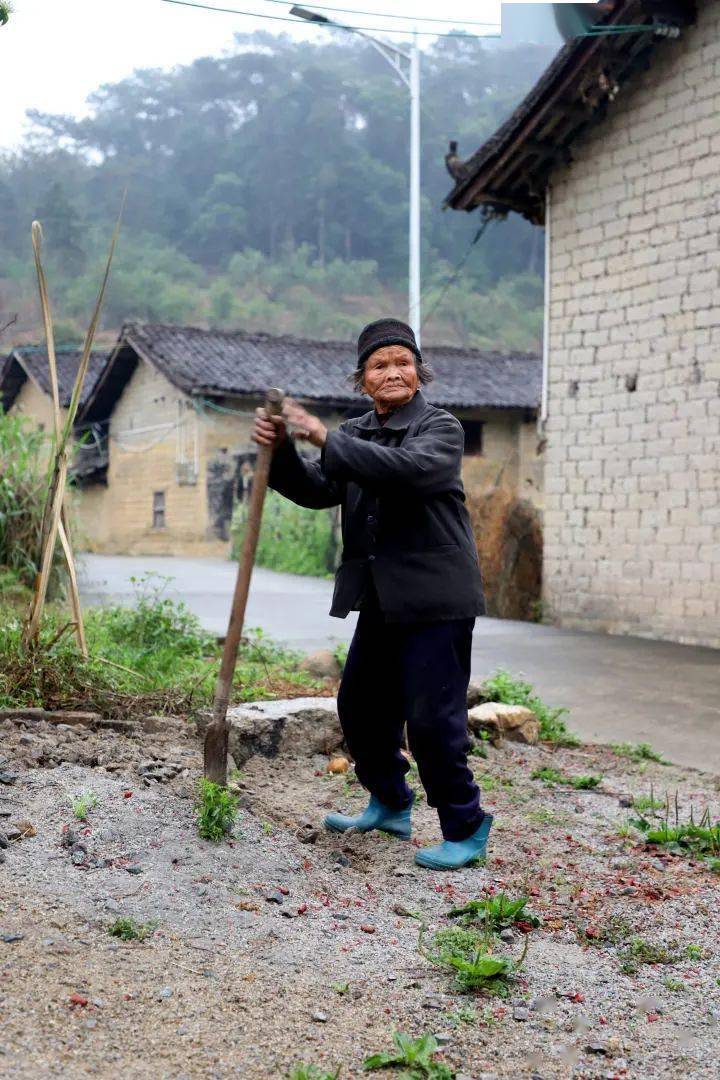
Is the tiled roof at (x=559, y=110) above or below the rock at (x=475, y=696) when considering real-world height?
above

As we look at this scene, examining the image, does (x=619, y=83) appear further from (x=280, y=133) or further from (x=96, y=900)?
(x=280, y=133)

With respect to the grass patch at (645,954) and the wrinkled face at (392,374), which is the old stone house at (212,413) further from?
the grass patch at (645,954)

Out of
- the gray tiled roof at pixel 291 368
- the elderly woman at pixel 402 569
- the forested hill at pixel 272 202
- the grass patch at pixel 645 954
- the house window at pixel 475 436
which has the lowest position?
the grass patch at pixel 645 954

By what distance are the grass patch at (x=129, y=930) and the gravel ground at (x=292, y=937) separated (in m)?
0.03

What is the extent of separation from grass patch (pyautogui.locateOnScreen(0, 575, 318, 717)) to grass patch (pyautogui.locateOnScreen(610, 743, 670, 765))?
5.02ft

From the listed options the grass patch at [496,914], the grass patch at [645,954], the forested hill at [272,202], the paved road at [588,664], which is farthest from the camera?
the forested hill at [272,202]

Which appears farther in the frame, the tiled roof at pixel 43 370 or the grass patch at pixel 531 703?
the tiled roof at pixel 43 370

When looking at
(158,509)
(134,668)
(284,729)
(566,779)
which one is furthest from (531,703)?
(158,509)

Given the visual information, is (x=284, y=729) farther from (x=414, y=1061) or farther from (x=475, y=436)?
(x=475, y=436)

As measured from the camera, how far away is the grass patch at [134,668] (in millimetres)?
4539

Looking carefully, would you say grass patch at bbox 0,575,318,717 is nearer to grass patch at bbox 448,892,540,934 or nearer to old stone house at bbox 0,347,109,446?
grass patch at bbox 448,892,540,934

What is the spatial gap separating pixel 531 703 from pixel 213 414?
17067 millimetres

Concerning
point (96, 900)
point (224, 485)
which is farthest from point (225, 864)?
point (224, 485)

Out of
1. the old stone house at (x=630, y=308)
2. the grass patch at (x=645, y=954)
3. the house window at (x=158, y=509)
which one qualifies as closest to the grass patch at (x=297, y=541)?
the house window at (x=158, y=509)
